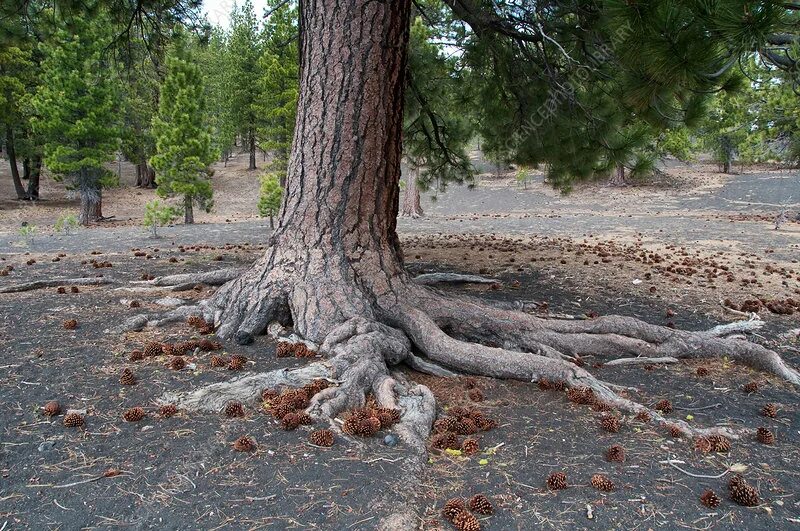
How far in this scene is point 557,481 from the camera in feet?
7.22

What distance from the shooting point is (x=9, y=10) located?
19.9 feet

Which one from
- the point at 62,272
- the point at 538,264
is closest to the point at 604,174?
the point at 538,264

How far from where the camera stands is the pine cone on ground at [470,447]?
2.52 m

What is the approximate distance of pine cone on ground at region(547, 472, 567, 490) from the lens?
219cm

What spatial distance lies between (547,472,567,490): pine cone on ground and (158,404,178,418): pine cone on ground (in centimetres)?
189

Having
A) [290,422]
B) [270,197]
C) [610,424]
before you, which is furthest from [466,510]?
[270,197]

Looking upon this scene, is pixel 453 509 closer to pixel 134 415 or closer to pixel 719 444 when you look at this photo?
pixel 719 444

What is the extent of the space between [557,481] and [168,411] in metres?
1.95

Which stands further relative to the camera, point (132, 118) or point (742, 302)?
point (132, 118)

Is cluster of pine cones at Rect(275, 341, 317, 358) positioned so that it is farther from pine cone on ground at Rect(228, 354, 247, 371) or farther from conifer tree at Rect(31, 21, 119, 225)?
conifer tree at Rect(31, 21, 119, 225)

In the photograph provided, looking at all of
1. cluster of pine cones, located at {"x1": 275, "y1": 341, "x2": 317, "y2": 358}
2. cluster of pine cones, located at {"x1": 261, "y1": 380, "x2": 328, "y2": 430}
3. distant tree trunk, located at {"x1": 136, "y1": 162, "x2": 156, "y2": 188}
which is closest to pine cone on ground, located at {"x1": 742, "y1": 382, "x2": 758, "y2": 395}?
cluster of pine cones, located at {"x1": 261, "y1": 380, "x2": 328, "y2": 430}

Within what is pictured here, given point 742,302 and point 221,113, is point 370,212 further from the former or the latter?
point 221,113

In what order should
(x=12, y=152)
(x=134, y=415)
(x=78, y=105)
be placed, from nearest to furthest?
(x=134, y=415) → (x=78, y=105) → (x=12, y=152)

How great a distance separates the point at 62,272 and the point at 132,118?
79.3 feet
